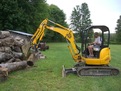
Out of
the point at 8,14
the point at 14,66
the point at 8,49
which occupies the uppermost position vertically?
the point at 8,14

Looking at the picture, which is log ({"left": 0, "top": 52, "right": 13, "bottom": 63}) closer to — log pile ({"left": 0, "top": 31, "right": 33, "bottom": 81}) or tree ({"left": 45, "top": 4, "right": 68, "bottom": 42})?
log pile ({"left": 0, "top": 31, "right": 33, "bottom": 81})

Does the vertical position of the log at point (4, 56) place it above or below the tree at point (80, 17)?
below

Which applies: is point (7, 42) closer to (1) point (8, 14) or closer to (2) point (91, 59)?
(2) point (91, 59)

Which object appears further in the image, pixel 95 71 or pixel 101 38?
pixel 101 38

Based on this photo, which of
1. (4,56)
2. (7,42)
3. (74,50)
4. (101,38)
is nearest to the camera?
(101,38)

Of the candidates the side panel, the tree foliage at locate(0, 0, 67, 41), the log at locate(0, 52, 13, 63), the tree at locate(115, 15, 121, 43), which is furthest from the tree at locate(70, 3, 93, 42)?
the side panel

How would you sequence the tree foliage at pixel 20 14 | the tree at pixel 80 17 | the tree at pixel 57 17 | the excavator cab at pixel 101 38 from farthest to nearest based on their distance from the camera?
the tree at pixel 80 17
the tree at pixel 57 17
the tree foliage at pixel 20 14
the excavator cab at pixel 101 38

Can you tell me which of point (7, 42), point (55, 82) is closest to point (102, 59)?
point (55, 82)

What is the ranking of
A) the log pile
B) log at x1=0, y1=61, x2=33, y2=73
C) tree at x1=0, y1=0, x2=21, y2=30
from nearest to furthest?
log at x1=0, y1=61, x2=33, y2=73, the log pile, tree at x1=0, y1=0, x2=21, y2=30

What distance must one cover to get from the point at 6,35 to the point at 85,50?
6162 millimetres

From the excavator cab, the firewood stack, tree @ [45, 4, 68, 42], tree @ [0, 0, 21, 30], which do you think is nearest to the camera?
the excavator cab

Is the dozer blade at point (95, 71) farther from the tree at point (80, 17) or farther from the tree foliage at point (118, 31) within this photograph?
the tree at point (80, 17)

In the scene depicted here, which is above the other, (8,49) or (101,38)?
(101,38)

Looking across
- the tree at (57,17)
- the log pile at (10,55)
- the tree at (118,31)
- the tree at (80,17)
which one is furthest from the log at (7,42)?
the tree at (80,17)
